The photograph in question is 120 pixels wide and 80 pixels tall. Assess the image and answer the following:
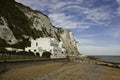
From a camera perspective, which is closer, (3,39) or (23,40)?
(3,39)

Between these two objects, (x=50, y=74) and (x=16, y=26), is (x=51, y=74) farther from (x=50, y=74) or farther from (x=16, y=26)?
(x=16, y=26)

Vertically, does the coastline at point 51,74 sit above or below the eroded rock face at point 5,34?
below

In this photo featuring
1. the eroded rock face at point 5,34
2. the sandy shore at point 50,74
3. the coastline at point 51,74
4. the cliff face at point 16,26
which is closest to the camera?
the sandy shore at point 50,74

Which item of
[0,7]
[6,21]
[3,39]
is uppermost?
[0,7]

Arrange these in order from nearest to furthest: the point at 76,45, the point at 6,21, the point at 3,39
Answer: the point at 3,39 < the point at 6,21 < the point at 76,45

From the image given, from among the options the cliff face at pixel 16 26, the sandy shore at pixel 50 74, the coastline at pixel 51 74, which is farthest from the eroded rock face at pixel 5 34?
the sandy shore at pixel 50 74

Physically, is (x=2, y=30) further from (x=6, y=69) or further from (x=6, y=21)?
(x=6, y=69)

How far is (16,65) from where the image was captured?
30.1 metres

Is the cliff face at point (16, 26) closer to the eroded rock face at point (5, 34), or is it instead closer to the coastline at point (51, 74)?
the eroded rock face at point (5, 34)

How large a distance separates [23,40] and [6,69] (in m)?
50.0

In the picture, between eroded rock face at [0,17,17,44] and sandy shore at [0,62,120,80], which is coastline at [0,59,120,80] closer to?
sandy shore at [0,62,120,80]

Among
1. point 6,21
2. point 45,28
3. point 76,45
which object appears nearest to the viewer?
point 6,21

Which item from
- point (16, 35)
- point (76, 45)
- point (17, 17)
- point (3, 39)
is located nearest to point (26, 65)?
point (3, 39)

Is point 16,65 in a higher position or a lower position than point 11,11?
lower
